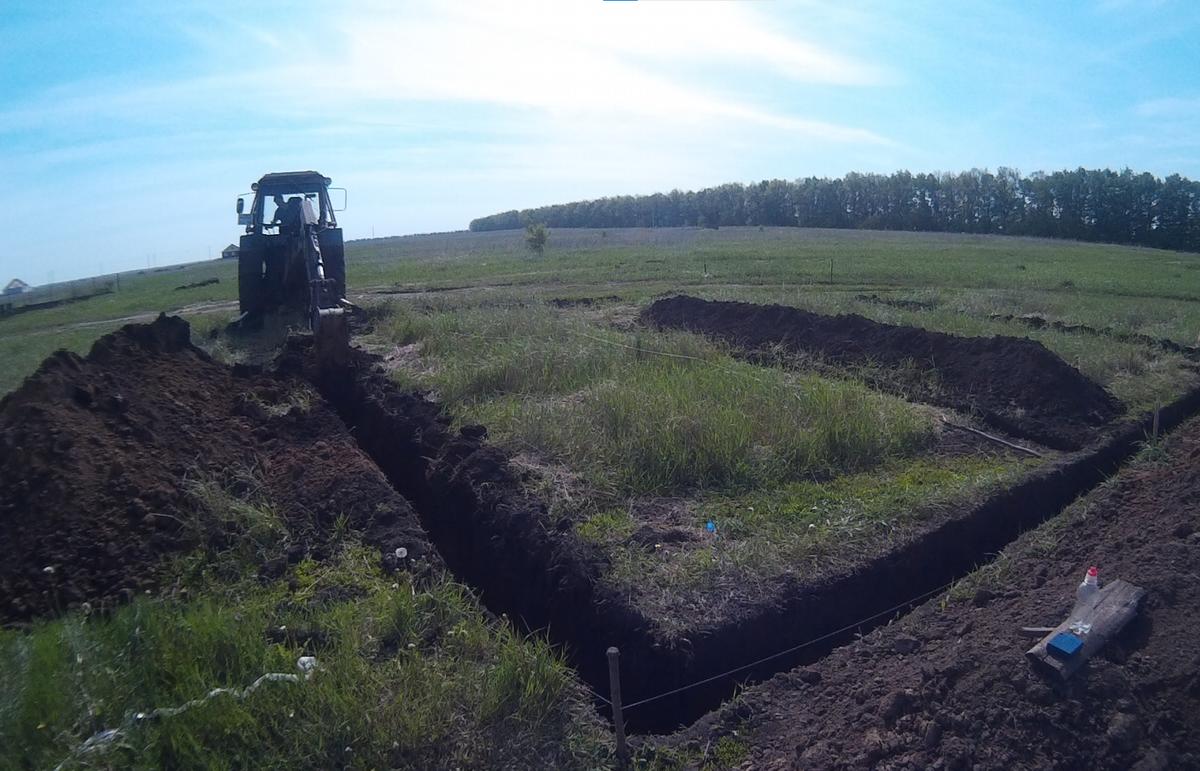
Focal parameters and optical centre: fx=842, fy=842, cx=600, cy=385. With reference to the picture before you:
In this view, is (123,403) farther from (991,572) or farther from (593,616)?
(991,572)

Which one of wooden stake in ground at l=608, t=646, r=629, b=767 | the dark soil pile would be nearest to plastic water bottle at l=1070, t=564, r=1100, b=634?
wooden stake in ground at l=608, t=646, r=629, b=767

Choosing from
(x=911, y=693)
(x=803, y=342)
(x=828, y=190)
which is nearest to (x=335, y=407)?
(x=803, y=342)

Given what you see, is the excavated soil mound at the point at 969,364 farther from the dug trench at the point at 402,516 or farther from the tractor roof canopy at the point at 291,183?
the tractor roof canopy at the point at 291,183

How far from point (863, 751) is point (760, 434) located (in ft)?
13.1

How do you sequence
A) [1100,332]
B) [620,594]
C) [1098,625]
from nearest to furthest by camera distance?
[1098,625], [620,594], [1100,332]

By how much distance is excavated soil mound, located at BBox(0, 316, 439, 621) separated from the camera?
16.7 ft

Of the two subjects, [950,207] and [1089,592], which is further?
[950,207]

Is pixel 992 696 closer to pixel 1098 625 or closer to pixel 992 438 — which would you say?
pixel 1098 625

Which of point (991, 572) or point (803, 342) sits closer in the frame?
point (991, 572)

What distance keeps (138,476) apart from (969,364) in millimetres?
8633

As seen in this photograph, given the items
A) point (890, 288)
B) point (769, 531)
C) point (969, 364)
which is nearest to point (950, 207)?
point (890, 288)

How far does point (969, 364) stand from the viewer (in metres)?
9.92

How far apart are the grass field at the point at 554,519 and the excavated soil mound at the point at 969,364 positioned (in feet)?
2.73

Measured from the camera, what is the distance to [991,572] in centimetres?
539
